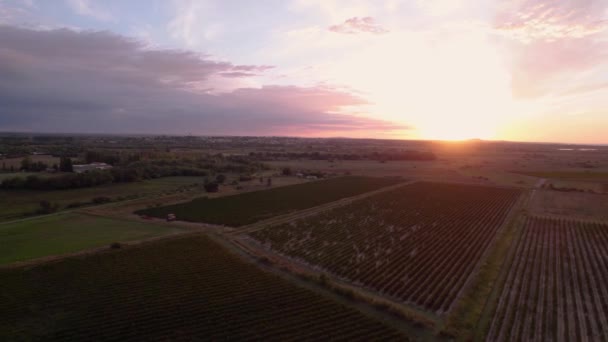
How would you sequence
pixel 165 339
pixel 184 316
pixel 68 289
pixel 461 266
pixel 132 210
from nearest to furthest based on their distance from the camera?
pixel 165 339
pixel 184 316
pixel 68 289
pixel 461 266
pixel 132 210

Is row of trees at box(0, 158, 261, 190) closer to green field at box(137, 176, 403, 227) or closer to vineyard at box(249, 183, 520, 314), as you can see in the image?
green field at box(137, 176, 403, 227)

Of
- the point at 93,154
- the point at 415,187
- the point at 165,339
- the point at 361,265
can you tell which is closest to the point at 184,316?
the point at 165,339

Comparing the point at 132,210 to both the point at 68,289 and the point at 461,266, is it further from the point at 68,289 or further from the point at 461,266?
the point at 461,266

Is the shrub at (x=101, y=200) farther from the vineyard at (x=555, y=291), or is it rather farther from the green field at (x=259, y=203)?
the vineyard at (x=555, y=291)

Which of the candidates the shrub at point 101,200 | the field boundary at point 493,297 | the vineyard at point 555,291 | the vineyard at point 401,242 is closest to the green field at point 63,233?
the shrub at point 101,200

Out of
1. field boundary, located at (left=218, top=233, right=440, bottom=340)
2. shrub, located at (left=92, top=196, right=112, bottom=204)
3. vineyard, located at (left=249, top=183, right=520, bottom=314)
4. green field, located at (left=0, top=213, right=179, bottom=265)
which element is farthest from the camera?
shrub, located at (left=92, top=196, right=112, bottom=204)

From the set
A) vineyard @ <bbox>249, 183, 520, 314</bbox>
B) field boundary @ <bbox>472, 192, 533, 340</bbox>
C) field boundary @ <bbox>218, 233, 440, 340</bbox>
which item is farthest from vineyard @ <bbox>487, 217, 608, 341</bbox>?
field boundary @ <bbox>218, 233, 440, 340</bbox>
